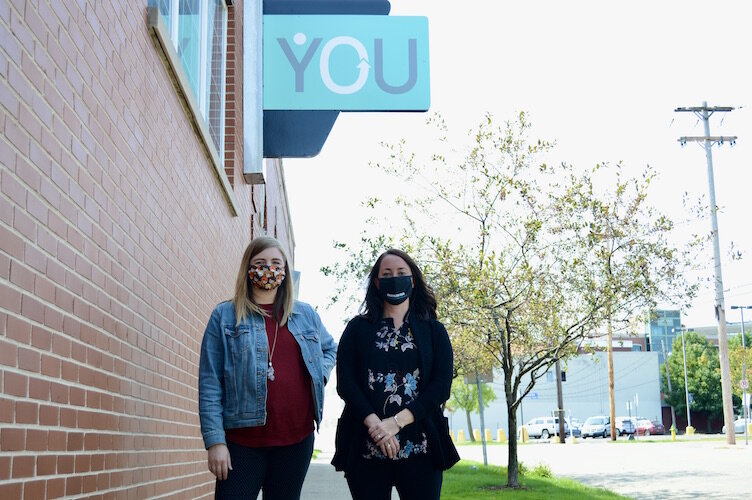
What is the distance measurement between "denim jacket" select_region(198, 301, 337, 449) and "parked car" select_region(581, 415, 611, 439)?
58838 mm

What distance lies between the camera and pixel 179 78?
18.0ft

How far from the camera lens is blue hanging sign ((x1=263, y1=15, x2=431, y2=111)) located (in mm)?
8516

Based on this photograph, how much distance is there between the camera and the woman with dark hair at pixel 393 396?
401 cm

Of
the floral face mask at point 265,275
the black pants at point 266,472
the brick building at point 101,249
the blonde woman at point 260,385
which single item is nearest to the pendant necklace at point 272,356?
the blonde woman at point 260,385

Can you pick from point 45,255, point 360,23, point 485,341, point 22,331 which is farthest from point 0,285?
point 485,341

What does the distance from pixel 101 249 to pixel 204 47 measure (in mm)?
4017

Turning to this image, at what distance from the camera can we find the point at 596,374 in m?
87.4

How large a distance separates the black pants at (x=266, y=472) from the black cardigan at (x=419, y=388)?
0.21 meters

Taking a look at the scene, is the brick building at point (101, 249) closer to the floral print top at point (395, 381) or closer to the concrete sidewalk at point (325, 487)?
the floral print top at point (395, 381)

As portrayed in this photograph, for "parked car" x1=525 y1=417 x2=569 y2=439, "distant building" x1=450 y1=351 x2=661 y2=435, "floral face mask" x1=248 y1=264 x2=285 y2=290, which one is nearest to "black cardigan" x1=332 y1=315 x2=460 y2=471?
"floral face mask" x1=248 y1=264 x2=285 y2=290

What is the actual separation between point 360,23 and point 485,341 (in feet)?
23.1

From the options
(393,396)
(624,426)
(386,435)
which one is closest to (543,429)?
(624,426)

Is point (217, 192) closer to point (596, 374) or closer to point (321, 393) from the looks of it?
point (321, 393)

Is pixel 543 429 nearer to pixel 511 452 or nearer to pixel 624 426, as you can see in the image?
pixel 624 426
